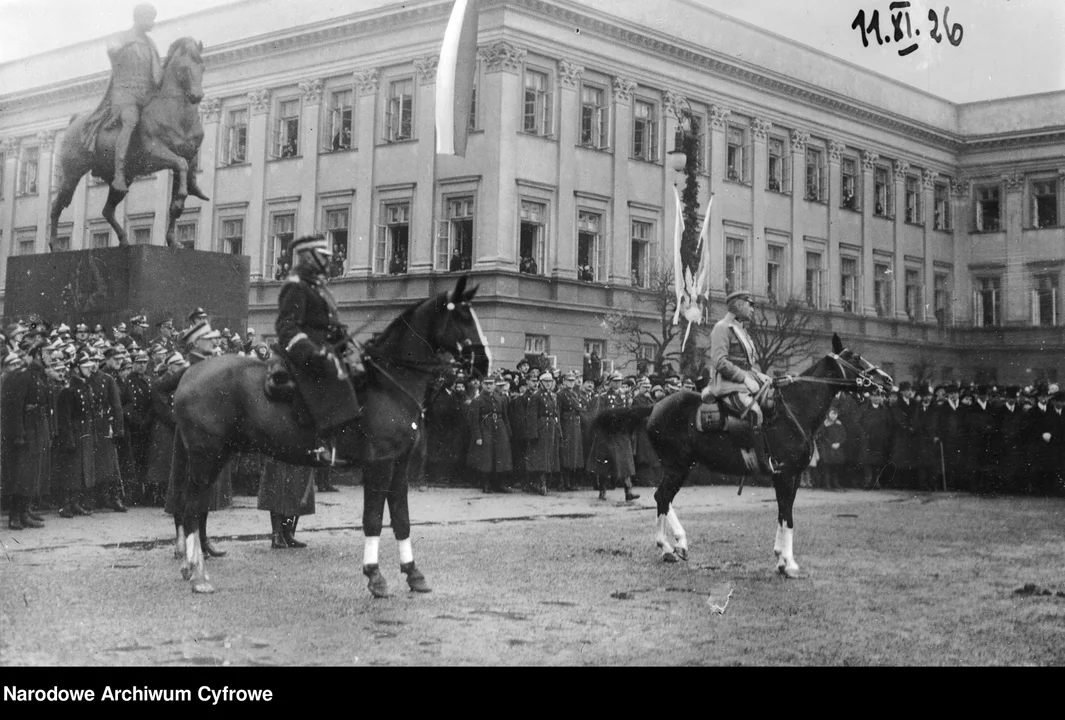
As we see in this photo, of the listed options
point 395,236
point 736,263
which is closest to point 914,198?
point 736,263

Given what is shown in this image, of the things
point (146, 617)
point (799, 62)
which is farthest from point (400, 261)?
point (146, 617)

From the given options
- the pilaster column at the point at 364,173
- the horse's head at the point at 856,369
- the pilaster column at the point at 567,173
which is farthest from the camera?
the pilaster column at the point at 567,173

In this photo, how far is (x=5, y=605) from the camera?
661 cm

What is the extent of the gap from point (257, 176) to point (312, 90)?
2106 millimetres

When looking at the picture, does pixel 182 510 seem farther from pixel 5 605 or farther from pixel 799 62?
pixel 799 62

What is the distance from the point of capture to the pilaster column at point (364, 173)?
57.4ft

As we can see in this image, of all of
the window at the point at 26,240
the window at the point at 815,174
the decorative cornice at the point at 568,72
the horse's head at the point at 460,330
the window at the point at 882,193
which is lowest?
the horse's head at the point at 460,330

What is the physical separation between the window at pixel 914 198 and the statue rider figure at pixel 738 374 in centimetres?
529

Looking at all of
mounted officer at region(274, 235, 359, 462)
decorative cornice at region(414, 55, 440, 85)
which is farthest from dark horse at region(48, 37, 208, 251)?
mounted officer at region(274, 235, 359, 462)

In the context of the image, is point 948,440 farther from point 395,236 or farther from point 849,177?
point 395,236

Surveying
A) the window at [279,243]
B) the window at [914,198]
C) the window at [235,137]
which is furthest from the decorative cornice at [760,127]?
the window at [235,137]

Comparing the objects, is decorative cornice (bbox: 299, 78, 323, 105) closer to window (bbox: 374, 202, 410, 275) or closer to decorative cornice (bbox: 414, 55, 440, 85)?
decorative cornice (bbox: 414, 55, 440, 85)

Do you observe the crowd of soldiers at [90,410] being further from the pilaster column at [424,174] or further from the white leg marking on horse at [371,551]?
the pilaster column at [424,174]

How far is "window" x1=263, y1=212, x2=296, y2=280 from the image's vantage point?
63.6 ft
